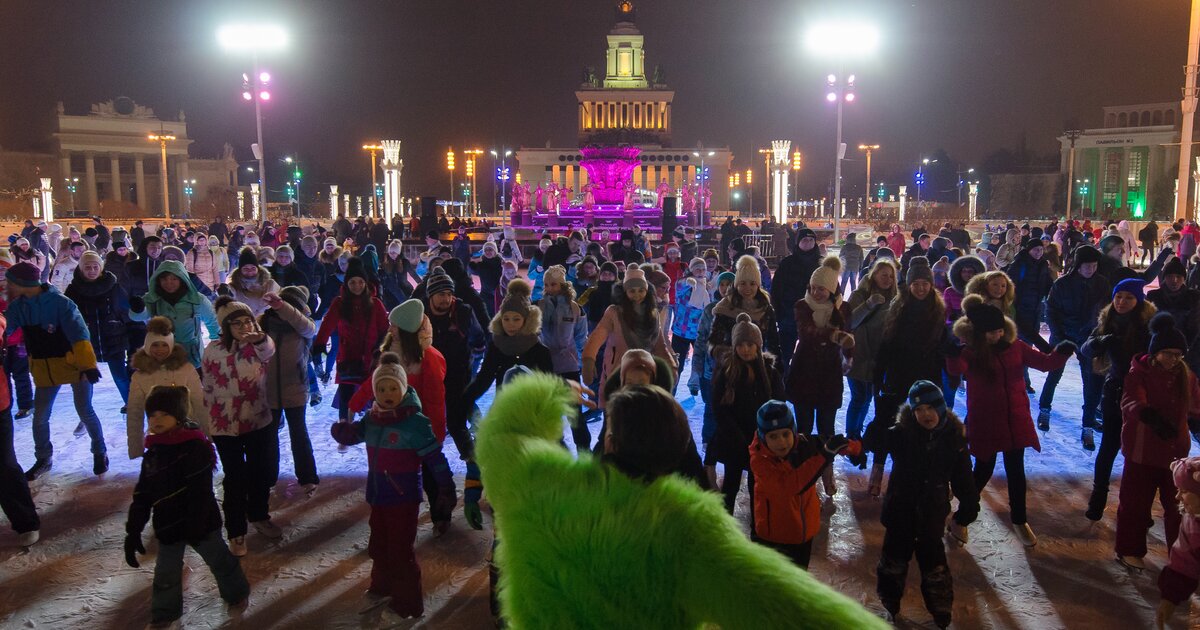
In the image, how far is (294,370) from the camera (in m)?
5.62

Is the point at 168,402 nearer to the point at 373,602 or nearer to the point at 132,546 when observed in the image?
the point at 132,546

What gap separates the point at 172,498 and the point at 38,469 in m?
3.38

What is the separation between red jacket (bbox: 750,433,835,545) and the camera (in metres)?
3.83

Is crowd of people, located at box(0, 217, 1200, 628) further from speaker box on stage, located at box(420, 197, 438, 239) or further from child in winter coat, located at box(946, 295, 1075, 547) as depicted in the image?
speaker box on stage, located at box(420, 197, 438, 239)

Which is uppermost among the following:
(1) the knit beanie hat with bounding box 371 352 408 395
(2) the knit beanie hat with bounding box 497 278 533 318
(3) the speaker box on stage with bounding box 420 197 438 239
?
(3) the speaker box on stage with bounding box 420 197 438 239

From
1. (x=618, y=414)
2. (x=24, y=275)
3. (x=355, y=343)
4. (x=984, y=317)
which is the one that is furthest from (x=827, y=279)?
(x=24, y=275)

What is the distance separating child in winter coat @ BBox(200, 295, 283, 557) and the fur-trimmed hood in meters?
0.15

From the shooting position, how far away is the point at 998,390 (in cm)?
489

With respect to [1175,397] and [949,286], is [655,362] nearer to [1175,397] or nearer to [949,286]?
[1175,397]

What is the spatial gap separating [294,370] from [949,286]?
650cm

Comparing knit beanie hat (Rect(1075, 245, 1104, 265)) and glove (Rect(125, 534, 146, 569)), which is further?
knit beanie hat (Rect(1075, 245, 1104, 265))

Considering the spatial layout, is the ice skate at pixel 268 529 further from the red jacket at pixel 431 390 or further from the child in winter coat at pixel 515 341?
the child in winter coat at pixel 515 341

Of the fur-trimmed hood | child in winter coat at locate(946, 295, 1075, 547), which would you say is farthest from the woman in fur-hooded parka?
the fur-trimmed hood

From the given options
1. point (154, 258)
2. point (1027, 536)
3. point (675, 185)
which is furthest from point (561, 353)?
point (675, 185)
